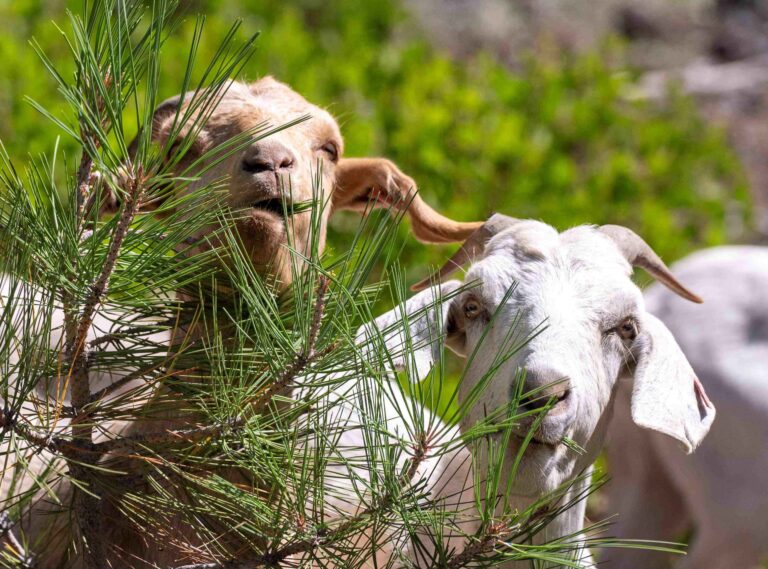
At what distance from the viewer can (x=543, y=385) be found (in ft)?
8.41

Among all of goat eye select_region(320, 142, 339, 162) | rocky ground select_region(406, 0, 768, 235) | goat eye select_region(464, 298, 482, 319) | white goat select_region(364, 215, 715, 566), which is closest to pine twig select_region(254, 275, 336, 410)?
white goat select_region(364, 215, 715, 566)

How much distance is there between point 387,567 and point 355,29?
8.21 m

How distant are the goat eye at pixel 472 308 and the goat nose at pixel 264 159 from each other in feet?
1.93

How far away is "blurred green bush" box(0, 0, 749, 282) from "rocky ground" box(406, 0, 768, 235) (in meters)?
1.27

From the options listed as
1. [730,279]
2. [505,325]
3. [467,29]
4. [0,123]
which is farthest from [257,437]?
[467,29]

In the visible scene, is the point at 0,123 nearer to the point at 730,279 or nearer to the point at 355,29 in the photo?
the point at 355,29

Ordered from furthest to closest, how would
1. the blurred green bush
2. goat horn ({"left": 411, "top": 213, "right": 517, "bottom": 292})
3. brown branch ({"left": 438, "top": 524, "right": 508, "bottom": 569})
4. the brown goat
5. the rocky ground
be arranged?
the rocky ground < the blurred green bush < goat horn ({"left": 411, "top": 213, "right": 517, "bottom": 292}) < the brown goat < brown branch ({"left": 438, "top": 524, "right": 508, "bottom": 569})

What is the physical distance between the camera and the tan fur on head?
2979 millimetres

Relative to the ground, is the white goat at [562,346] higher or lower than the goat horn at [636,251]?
lower

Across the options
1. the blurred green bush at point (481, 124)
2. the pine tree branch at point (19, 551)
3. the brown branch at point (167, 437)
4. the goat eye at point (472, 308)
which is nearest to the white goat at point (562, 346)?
the goat eye at point (472, 308)

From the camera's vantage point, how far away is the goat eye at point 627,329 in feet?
9.56

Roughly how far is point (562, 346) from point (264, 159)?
88 centimetres

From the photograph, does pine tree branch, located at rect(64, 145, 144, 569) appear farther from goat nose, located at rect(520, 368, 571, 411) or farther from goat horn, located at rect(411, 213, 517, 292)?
goat horn, located at rect(411, 213, 517, 292)

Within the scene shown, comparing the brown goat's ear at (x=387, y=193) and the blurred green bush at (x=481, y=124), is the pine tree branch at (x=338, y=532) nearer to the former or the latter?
the brown goat's ear at (x=387, y=193)
